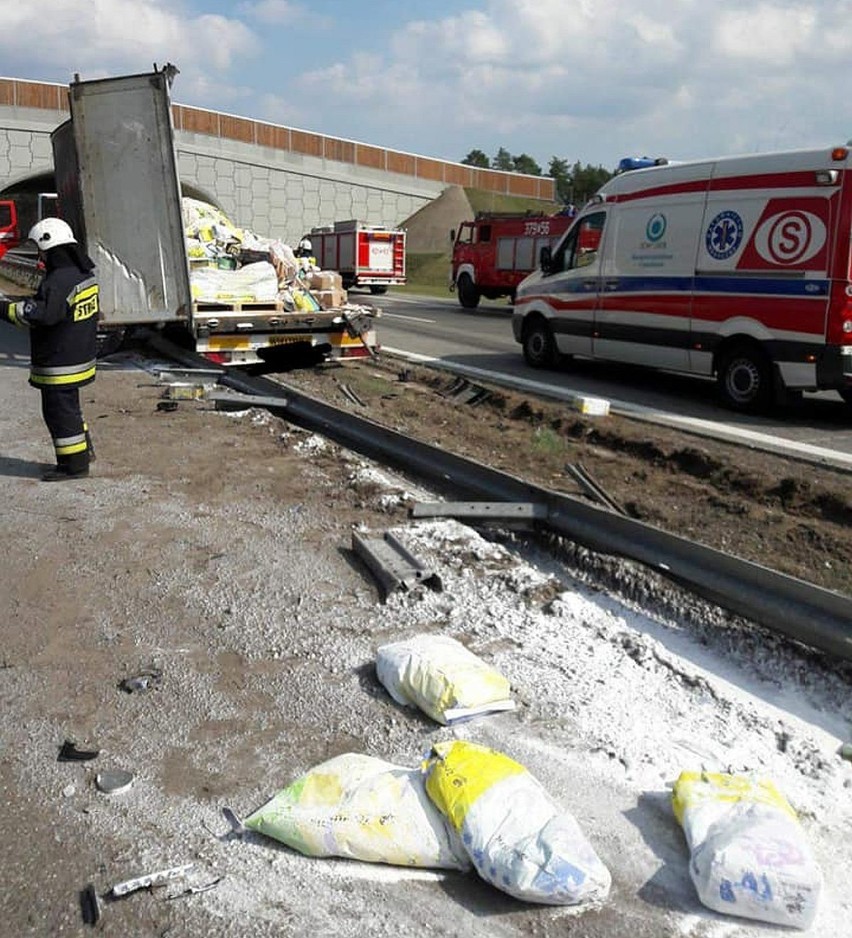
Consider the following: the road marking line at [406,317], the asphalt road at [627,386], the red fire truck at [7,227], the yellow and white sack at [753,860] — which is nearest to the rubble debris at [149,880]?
the yellow and white sack at [753,860]

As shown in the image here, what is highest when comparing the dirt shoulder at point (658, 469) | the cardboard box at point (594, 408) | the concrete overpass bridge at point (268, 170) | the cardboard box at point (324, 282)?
the concrete overpass bridge at point (268, 170)

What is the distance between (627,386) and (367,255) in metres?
22.6

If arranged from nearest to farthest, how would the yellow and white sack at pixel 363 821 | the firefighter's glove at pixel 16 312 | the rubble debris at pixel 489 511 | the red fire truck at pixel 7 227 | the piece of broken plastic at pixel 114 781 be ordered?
the yellow and white sack at pixel 363 821
the piece of broken plastic at pixel 114 781
the rubble debris at pixel 489 511
the firefighter's glove at pixel 16 312
the red fire truck at pixel 7 227

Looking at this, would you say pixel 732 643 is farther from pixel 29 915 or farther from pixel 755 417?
pixel 755 417

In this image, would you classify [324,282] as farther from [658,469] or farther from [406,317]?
[406,317]

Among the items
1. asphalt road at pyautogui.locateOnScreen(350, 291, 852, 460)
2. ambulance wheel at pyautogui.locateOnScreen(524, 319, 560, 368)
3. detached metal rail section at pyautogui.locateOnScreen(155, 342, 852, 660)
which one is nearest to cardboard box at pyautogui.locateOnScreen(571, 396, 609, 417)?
asphalt road at pyautogui.locateOnScreen(350, 291, 852, 460)

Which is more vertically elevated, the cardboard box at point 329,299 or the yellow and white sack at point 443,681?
the cardboard box at point 329,299

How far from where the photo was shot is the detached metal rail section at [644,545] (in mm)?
3906

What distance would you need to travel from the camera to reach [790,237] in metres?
9.20

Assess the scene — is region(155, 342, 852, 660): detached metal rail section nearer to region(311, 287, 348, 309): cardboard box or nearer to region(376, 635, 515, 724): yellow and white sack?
region(376, 635, 515, 724): yellow and white sack

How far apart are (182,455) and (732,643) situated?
460 cm

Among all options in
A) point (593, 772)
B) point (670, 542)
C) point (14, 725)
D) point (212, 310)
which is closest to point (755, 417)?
point (670, 542)

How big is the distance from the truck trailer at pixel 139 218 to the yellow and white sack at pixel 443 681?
7826mm

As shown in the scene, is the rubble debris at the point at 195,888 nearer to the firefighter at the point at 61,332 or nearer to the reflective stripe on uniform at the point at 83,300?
the firefighter at the point at 61,332
